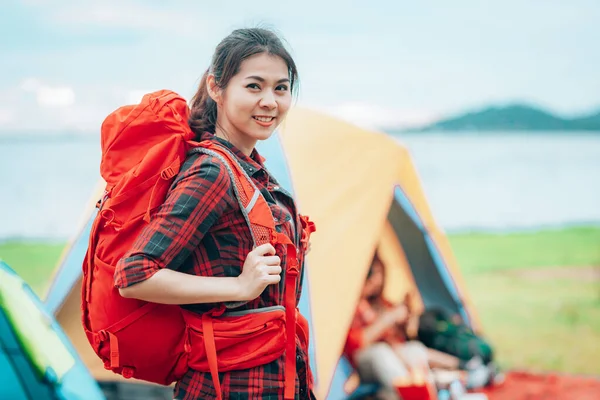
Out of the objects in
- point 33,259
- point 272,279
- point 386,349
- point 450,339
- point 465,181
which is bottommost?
point 465,181

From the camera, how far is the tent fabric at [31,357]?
3.78 ft

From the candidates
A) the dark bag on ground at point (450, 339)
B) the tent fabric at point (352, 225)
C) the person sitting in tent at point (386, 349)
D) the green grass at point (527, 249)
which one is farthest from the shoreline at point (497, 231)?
the person sitting in tent at point (386, 349)

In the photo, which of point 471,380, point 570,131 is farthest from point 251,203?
point 570,131

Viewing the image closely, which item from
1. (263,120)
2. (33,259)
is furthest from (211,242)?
(33,259)

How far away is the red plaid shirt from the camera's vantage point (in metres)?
1.12

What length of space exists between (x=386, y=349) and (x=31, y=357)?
6.37 ft

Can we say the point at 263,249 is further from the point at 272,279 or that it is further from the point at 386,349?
the point at 386,349

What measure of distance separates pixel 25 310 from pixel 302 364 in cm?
50

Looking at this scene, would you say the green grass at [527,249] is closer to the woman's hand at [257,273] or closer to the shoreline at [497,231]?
the shoreline at [497,231]

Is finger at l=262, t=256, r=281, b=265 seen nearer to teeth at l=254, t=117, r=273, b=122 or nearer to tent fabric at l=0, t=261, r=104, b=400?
teeth at l=254, t=117, r=273, b=122

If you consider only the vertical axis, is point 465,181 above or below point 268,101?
below

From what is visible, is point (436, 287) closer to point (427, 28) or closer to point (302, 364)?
point (302, 364)

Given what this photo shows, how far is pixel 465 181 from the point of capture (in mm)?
10961

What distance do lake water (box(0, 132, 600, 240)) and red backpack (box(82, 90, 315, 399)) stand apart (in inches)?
189
